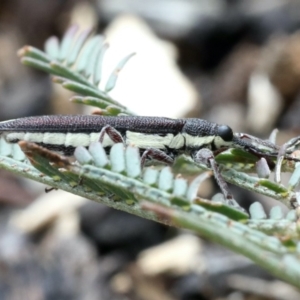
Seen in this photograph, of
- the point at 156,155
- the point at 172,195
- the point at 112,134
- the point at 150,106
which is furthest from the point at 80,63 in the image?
the point at 150,106

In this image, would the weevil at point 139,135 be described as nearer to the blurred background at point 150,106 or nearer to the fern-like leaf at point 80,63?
the fern-like leaf at point 80,63

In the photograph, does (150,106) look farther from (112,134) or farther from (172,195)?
(172,195)

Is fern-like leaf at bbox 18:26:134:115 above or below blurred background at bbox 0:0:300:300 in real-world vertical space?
above

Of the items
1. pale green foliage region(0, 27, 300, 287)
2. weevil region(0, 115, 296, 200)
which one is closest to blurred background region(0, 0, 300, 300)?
weevil region(0, 115, 296, 200)

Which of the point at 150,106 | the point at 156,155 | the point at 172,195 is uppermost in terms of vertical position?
the point at 172,195

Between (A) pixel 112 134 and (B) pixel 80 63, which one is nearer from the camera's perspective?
(A) pixel 112 134

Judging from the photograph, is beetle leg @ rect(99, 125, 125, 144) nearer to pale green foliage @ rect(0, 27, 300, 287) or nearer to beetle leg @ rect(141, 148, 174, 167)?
beetle leg @ rect(141, 148, 174, 167)

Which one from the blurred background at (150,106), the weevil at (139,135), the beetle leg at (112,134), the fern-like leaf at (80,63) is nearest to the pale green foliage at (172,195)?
the weevil at (139,135)
